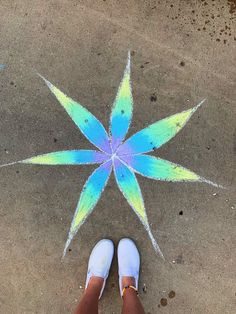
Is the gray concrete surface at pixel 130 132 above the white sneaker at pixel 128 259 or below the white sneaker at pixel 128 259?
above

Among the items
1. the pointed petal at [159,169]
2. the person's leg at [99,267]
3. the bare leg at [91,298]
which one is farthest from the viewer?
the pointed petal at [159,169]

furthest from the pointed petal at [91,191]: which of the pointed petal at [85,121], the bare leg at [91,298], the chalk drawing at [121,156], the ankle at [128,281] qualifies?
the ankle at [128,281]

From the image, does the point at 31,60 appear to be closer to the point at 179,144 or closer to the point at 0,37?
the point at 0,37

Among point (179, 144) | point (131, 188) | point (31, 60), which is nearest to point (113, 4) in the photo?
point (31, 60)

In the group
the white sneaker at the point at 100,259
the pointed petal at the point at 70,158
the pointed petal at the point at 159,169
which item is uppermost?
the pointed petal at the point at 70,158

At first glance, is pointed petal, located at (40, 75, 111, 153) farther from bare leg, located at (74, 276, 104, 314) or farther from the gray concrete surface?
bare leg, located at (74, 276, 104, 314)

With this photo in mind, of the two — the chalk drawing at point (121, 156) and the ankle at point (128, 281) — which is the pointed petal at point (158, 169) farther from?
the ankle at point (128, 281)
